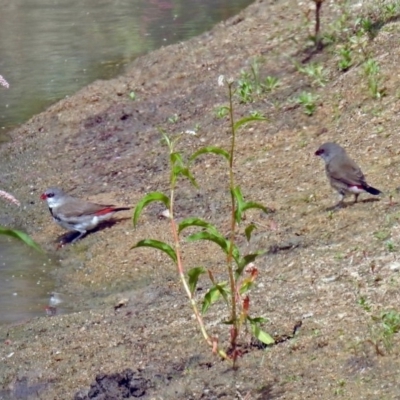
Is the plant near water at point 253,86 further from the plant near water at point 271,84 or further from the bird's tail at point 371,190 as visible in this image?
the bird's tail at point 371,190

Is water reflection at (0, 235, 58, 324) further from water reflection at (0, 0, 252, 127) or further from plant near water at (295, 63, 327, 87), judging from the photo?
water reflection at (0, 0, 252, 127)

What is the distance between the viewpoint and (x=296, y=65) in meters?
11.5

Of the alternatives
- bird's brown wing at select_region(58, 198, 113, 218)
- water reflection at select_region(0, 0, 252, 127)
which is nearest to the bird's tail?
bird's brown wing at select_region(58, 198, 113, 218)

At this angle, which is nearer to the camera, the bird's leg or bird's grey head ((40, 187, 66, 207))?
the bird's leg

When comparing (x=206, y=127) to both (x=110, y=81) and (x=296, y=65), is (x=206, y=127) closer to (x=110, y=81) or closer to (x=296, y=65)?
(x=296, y=65)

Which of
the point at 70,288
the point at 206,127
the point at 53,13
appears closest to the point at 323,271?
the point at 70,288

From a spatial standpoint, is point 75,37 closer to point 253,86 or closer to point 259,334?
point 253,86

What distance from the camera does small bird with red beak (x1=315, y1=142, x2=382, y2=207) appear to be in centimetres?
800

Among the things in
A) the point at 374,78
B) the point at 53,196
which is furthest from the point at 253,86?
the point at 53,196

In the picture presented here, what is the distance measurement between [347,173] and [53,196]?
3134 millimetres

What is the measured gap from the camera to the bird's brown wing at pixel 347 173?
7.99 m

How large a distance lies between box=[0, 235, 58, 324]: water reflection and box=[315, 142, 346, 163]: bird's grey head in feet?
7.58

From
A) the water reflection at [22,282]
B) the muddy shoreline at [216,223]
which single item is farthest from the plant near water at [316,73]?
the water reflection at [22,282]

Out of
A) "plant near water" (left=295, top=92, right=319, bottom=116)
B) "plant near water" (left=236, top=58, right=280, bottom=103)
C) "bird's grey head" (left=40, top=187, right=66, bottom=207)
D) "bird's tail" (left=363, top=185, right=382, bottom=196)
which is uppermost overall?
"bird's tail" (left=363, top=185, right=382, bottom=196)
